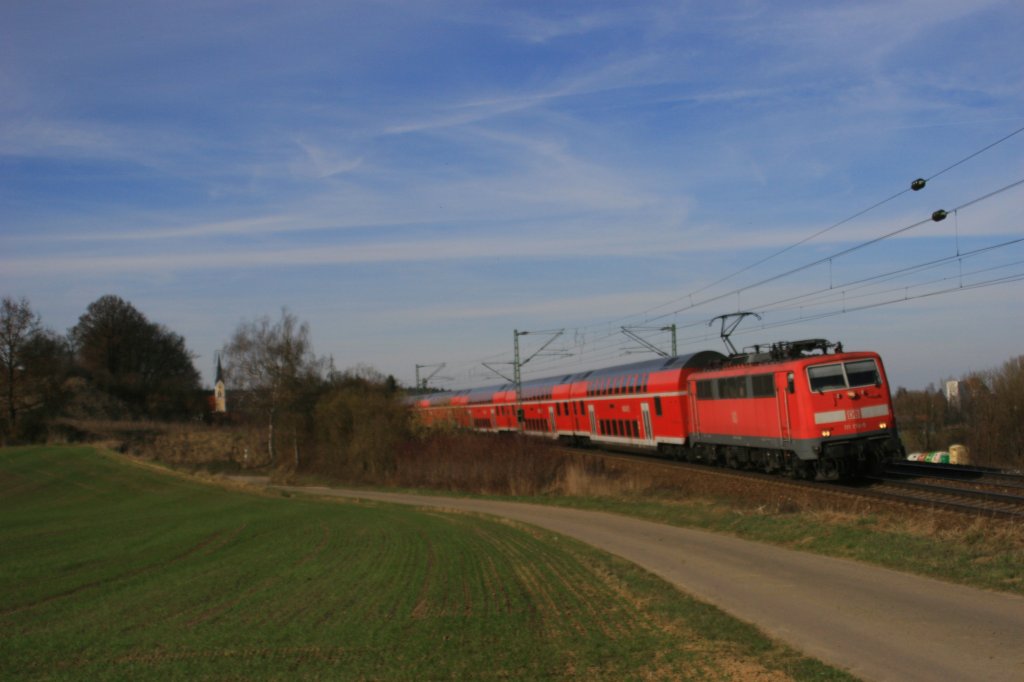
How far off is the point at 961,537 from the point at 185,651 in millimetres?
11390

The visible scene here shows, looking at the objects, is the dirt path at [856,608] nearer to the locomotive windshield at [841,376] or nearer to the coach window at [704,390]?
the locomotive windshield at [841,376]

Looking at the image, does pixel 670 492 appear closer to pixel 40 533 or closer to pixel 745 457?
pixel 745 457

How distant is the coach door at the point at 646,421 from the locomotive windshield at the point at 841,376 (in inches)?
551

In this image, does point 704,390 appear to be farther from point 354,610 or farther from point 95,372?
point 95,372

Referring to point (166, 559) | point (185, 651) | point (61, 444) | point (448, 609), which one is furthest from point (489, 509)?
point (61, 444)

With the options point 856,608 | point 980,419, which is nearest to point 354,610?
point 856,608

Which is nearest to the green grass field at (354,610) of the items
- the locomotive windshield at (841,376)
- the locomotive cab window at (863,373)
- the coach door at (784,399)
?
the coach door at (784,399)

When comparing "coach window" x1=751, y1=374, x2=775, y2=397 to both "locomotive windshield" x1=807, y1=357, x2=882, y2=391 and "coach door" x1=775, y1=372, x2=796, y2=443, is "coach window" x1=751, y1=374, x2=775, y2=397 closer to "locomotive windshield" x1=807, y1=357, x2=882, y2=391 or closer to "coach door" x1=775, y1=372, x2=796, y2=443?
"coach door" x1=775, y1=372, x2=796, y2=443

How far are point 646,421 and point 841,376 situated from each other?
14.8m

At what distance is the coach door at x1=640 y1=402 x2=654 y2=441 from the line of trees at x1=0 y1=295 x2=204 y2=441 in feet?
180

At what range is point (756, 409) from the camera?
27.5m

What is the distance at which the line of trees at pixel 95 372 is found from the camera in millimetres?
72875

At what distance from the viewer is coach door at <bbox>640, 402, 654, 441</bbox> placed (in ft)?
125

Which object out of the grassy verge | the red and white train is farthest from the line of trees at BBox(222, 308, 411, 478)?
the grassy verge
